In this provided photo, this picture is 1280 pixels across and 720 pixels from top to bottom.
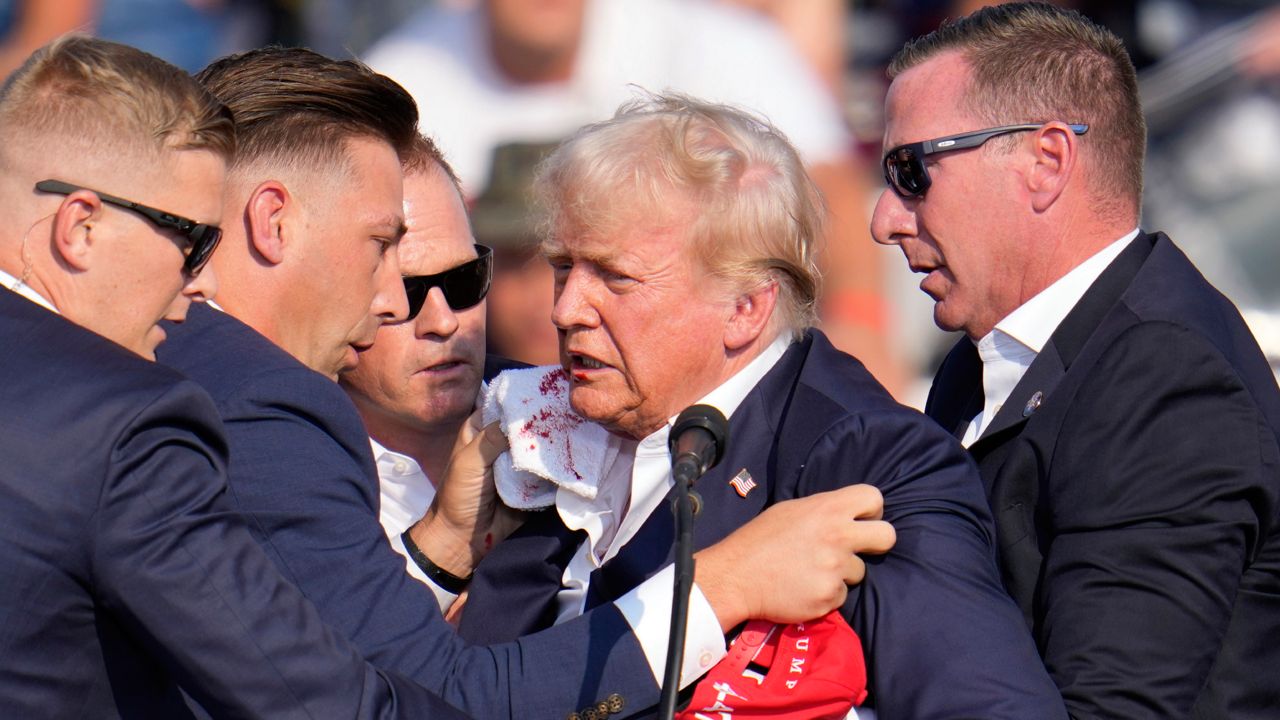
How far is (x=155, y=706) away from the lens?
96.5 inches

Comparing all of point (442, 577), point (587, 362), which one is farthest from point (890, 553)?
point (442, 577)

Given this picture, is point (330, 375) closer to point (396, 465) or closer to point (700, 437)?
point (396, 465)

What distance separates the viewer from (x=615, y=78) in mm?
5773

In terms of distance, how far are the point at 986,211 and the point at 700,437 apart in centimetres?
117

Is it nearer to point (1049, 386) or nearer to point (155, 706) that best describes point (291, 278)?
point (155, 706)

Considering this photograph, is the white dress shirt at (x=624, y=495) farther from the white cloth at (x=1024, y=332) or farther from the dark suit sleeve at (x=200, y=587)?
the dark suit sleeve at (x=200, y=587)

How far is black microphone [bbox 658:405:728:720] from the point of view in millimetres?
2314

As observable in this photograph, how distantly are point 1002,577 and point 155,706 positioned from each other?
4.98 ft

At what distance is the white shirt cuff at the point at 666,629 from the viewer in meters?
2.73

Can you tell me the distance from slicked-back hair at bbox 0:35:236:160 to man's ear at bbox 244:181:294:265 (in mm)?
521

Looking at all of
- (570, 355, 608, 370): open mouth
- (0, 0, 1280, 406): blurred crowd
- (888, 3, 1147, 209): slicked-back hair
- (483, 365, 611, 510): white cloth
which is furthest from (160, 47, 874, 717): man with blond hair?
(0, 0, 1280, 406): blurred crowd

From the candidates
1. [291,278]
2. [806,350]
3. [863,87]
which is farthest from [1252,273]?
[291,278]

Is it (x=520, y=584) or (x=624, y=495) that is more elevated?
(x=624, y=495)

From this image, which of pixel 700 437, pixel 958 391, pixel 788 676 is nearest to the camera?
pixel 700 437
